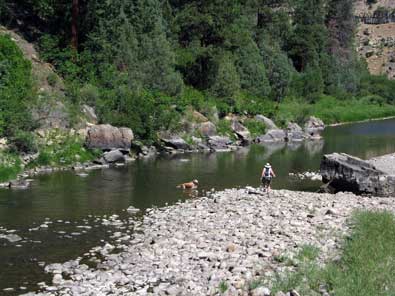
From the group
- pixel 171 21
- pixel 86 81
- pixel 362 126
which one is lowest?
pixel 362 126

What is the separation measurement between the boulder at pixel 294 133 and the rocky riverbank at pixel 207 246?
4322 cm

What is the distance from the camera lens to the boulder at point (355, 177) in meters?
34.0

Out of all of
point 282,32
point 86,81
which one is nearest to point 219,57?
point 86,81

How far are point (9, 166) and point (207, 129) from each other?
26.8m

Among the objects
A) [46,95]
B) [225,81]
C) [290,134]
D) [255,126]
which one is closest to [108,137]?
[46,95]

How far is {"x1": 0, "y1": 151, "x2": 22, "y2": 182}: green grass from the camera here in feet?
129

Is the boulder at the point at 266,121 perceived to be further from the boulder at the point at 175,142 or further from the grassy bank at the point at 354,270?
the grassy bank at the point at 354,270

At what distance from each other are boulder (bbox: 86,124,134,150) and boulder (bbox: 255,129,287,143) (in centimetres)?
2192

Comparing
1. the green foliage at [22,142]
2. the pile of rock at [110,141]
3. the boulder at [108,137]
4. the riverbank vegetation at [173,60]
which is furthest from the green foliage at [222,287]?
the boulder at [108,137]

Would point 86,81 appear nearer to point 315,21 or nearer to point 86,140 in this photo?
point 86,140

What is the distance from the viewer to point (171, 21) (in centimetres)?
7875

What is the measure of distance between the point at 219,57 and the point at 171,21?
843 centimetres

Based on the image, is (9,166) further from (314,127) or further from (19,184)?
(314,127)

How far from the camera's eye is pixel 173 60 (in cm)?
6981
